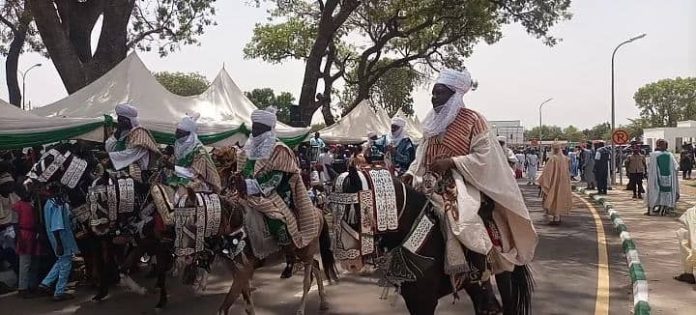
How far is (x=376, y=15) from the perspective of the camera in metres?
26.4

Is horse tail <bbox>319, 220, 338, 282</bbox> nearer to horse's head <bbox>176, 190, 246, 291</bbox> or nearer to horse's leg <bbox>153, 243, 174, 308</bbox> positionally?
horse's head <bbox>176, 190, 246, 291</bbox>

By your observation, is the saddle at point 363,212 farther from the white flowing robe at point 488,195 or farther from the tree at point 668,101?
the tree at point 668,101

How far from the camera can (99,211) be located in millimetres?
7531

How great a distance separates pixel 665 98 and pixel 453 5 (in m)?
70.5

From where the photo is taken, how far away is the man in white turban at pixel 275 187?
651cm

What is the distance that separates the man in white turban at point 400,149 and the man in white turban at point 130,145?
4947 mm

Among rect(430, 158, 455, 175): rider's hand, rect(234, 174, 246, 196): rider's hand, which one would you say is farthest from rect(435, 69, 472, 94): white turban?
rect(234, 174, 246, 196): rider's hand

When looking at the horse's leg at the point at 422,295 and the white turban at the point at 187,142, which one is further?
the white turban at the point at 187,142

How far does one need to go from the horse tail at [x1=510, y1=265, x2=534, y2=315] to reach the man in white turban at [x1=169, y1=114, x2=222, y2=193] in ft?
10.8

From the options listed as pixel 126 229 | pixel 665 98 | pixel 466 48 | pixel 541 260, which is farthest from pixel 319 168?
pixel 665 98

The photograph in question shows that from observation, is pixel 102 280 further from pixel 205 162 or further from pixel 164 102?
pixel 164 102

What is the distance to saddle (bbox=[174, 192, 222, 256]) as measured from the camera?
610cm

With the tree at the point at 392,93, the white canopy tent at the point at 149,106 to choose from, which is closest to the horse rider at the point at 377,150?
the white canopy tent at the point at 149,106

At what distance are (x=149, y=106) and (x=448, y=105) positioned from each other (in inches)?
325
